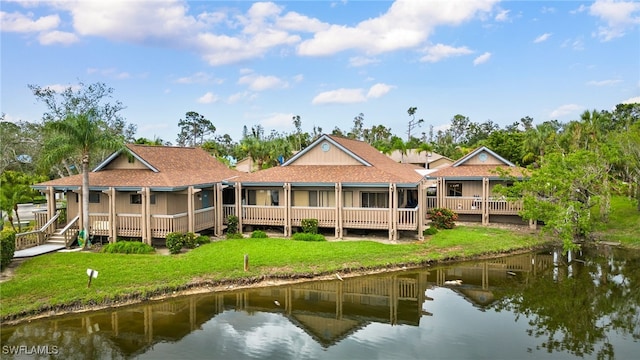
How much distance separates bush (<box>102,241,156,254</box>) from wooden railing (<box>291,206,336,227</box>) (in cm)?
769

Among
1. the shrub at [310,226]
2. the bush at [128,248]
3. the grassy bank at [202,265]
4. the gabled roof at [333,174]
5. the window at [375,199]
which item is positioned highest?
the gabled roof at [333,174]

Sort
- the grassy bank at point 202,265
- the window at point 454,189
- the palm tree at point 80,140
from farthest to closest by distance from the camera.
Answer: the window at point 454,189, the palm tree at point 80,140, the grassy bank at point 202,265

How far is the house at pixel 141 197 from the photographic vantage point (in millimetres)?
21484

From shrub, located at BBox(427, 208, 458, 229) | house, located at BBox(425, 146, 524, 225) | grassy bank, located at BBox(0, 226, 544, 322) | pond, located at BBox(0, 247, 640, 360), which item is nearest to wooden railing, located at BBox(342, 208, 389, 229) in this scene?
grassy bank, located at BBox(0, 226, 544, 322)

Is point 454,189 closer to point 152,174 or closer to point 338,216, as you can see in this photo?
point 338,216

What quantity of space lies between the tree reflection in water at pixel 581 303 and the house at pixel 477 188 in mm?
7416

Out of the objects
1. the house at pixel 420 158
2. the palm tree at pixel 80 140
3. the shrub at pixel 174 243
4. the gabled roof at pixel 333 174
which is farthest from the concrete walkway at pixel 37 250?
the house at pixel 420 158

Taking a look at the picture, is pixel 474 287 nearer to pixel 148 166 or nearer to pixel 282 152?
pixel 148 166

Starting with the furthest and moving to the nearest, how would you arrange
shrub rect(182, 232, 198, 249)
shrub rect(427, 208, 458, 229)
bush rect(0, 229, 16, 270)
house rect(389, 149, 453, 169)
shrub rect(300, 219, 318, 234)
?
house rect(389, 149, 453, 169)
shrub rect(427, 208, 458, 229)
shrub rect(300, 219, 318, 234)
shrub rect(182, 232, 198, 249)
bush rect(0, 229, 16, 270)

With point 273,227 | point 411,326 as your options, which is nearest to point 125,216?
point 273,227

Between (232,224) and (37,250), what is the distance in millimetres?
9425

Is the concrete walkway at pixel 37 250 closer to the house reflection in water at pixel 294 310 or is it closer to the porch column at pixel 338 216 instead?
the house reflection in water at pixel 294 310

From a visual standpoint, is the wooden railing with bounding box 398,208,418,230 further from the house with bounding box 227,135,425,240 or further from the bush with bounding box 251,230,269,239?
the bush with bounding box 251,230,269,239

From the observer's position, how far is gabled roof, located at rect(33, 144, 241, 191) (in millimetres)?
21750
